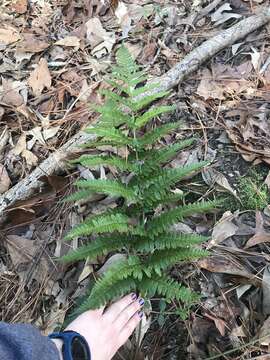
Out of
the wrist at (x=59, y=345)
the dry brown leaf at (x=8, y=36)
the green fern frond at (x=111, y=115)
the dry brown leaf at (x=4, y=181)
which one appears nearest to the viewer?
the wrist at (x=59, y=345)

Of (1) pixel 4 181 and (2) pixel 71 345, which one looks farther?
(1) pixel 4 181

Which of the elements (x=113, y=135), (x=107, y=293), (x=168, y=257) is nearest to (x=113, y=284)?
(x=107, y=293)

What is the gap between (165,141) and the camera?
3221 mm

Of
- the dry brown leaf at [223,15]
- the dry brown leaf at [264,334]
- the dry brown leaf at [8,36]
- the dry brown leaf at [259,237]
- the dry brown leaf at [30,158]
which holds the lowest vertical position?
the dry brown leaf at [264,334]

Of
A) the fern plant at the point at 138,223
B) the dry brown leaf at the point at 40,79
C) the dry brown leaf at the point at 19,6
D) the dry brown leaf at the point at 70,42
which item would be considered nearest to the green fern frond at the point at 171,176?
the fern plant at the point at 138,223

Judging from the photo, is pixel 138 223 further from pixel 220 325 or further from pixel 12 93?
pixel 12 93

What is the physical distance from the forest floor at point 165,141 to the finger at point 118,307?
14 cm

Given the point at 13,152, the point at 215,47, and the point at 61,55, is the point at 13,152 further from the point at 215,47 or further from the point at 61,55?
the point at 215,47

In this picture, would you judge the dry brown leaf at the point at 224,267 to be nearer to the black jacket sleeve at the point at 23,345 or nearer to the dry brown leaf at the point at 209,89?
the black jacket sleeve at the point at 23,345

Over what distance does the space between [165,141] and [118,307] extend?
1139 millimetres

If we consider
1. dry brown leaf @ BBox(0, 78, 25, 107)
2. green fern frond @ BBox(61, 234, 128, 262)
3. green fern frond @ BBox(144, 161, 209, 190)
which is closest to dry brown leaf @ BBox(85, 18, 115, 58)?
dry brown leaf @ BBox(0, 78, 25, 107)

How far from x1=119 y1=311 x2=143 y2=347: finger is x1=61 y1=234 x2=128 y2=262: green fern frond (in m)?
0.39

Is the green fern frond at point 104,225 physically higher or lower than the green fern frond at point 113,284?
higher

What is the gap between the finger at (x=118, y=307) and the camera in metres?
2.69
